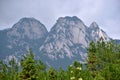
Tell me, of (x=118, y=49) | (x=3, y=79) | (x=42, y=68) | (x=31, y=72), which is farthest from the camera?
(x=118, y=49)

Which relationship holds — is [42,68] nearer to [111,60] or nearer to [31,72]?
[111,60]

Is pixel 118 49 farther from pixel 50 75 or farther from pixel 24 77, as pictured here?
pixel 24 77

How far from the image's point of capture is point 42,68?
381 feet

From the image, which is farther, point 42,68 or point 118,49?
point 118,49

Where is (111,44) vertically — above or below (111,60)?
above

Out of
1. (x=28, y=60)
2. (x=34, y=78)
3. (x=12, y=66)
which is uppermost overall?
(x=12, y=66)

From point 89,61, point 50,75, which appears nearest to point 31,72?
point 50,75

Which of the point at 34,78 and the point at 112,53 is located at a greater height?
the point at 112,53

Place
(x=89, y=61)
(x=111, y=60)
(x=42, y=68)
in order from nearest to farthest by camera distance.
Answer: (x=89, y=61)
(x=42, y=68)
(x=111, y=60)

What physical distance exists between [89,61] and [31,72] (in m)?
56.5

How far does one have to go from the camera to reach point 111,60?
124812 millimetres

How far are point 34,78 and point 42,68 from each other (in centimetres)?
7321

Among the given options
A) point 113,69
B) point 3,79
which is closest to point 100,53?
point 3,79

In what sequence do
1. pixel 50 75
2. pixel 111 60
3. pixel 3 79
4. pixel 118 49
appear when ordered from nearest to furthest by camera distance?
pixel 50 75 < pixel 3 79 < pixel 111 60 < pixel 118 49
